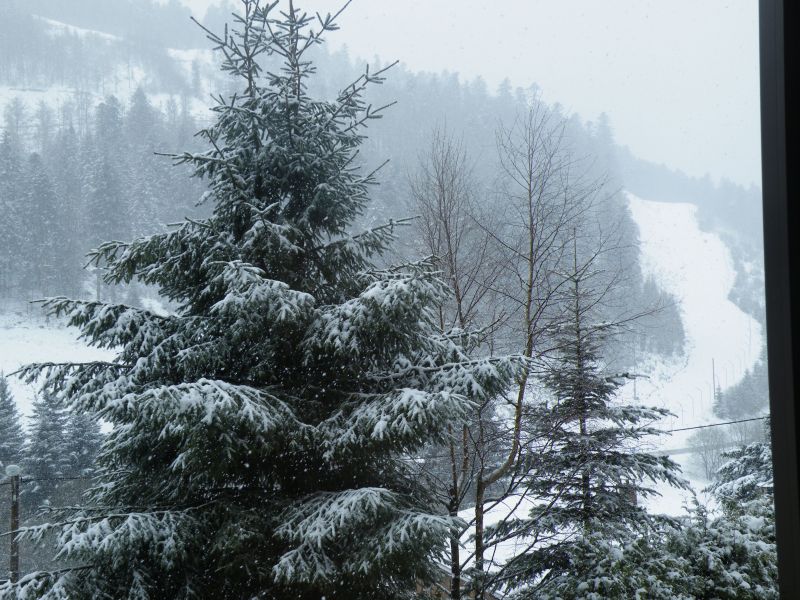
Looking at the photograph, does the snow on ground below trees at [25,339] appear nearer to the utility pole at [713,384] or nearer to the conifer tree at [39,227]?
the conifer tree at [39,227]

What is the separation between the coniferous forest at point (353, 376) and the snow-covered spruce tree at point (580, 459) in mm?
31

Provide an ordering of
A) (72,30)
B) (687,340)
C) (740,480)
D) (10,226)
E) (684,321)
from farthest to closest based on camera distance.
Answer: (72,30), (10,226), (684,321), (687,340), (740,480)

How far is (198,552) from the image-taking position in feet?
9.38

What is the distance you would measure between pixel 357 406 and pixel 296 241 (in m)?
1.04

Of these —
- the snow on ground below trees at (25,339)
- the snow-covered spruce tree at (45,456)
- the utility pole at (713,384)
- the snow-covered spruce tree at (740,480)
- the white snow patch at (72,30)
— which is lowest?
the snow-covered spruce tree at (45,456)

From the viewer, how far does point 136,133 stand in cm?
923

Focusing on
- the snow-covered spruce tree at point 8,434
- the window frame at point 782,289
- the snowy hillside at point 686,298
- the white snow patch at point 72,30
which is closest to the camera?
the window frame at point 782,289

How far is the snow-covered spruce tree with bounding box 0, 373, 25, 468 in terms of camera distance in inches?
409

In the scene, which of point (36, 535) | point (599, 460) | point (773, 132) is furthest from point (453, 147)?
point (773, 132)

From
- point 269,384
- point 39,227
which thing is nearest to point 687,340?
point 269,384

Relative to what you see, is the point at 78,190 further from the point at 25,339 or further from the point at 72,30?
the point at 72,30

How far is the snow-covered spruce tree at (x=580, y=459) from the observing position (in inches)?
188

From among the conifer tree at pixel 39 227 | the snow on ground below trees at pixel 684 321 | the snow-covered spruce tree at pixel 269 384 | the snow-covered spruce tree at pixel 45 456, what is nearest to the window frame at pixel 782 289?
the snow-covered spruce tree at pixel 269 384

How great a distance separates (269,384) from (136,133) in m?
7.57
